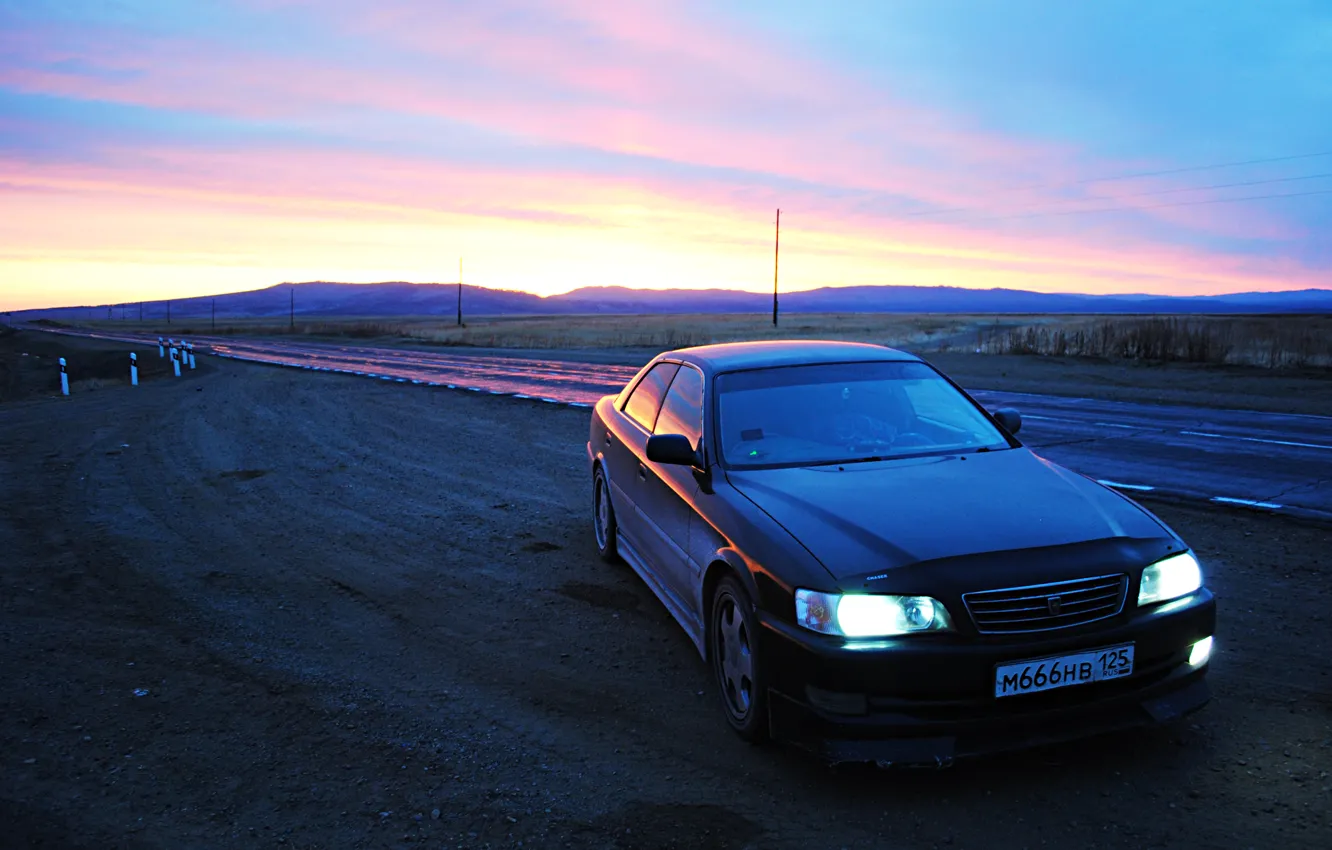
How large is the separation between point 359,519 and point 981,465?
516 centimetres

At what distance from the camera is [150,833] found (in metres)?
3.24

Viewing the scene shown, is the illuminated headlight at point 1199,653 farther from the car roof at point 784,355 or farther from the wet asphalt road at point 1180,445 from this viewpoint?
the wet asphalt road at point 1180,445

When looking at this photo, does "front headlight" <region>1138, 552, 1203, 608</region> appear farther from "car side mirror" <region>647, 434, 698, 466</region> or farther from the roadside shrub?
the roadside shrub

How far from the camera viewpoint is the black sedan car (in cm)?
327

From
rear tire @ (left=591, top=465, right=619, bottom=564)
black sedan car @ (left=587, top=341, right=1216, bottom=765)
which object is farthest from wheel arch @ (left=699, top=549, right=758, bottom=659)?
rear tire @ (left=591, top=465, right=619, bottom=564)

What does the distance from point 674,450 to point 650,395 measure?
4.95 ft

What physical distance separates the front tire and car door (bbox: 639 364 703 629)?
0.26 metres

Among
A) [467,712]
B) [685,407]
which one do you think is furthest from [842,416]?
[467,712]

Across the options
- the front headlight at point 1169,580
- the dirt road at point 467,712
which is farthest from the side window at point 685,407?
the front headlight at point 1169,580

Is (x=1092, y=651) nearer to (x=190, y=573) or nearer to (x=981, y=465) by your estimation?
(x=981, y=465)

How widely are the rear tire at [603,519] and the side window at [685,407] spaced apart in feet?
3.13

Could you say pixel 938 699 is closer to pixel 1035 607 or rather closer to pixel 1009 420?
pixel 1035 607

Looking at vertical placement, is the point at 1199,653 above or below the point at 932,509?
below

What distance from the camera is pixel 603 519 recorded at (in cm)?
651
